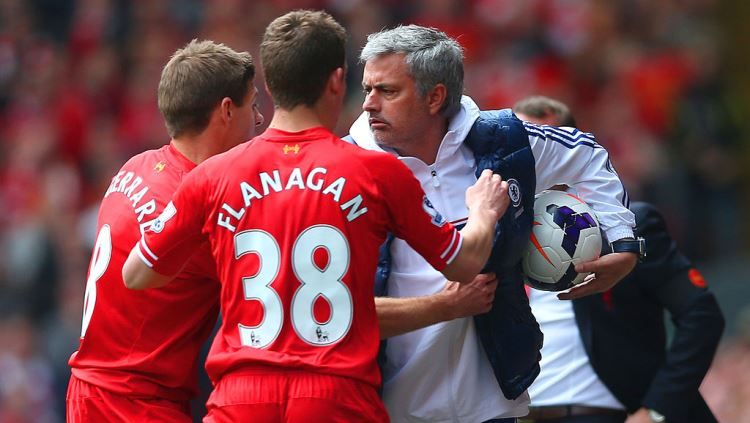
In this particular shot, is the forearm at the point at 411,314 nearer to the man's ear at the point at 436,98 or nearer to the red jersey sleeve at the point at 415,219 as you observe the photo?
→ the red jersey sleeve at the point at 415,219

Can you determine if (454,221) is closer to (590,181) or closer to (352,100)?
(590,181)

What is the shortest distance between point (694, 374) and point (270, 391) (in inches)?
96.4

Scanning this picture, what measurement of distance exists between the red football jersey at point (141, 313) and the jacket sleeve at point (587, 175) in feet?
4.50

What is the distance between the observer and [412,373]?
5211 millimetres

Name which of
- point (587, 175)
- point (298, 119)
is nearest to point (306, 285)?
point (298, 119)

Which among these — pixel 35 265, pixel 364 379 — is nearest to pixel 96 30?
pixel 35 265

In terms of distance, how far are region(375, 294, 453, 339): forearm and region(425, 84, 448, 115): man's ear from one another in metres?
0.70

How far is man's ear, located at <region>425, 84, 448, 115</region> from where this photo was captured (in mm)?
5082

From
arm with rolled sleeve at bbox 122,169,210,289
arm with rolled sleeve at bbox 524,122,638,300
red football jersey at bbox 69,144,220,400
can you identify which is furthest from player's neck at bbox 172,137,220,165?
arm with rolled sleeve at bbox 524,122,638,300

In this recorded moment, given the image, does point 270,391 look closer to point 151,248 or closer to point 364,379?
point 364,379

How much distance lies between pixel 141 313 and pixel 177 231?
617 mm

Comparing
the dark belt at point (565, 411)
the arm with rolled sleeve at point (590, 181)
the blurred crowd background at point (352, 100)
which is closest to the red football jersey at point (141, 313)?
the arm with rolled sleeve at point (590, 181)

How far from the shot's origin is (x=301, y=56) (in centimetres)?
446

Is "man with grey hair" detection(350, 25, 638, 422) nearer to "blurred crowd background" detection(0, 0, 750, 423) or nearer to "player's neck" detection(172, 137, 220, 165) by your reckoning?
"player's neck" detection(172, 137, 220, 165)
